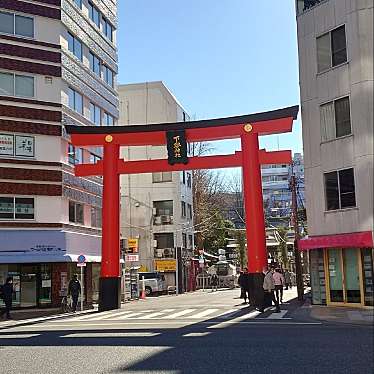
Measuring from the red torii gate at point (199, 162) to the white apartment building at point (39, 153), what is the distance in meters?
3.60

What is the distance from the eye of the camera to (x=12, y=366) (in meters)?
9.77

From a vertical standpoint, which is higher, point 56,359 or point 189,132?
point 189,132

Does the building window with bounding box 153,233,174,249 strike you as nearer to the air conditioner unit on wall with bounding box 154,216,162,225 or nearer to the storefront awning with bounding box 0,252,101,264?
the air conditioner unit on wall with bounding box 154,216,162,225

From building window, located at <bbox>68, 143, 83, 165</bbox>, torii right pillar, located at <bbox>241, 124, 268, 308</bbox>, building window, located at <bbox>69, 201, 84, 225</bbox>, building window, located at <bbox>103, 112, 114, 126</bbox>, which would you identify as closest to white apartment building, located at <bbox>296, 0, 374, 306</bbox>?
torii right pillar, located at <bbox>241, 124, 268, 308</bbox>

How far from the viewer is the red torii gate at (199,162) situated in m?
26.6

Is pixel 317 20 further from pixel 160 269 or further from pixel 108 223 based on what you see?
pixel 160 269

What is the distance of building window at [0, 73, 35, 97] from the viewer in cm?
3123

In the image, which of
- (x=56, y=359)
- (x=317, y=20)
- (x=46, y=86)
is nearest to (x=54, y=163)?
(x=46, y=86)

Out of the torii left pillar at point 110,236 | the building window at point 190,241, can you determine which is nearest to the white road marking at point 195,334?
the torii left pillar at point 110,236

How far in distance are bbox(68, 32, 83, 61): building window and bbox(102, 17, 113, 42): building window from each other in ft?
18.5

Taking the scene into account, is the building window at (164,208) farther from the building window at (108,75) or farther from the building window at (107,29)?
the building window at (107,29)

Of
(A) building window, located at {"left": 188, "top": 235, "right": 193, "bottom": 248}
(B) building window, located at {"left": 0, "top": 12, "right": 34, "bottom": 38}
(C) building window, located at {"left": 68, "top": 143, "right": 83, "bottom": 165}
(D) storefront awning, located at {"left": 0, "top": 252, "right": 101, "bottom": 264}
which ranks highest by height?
(B) building window, located at {"left": 0, "top": 12, "right": 34, "bottom": 38}

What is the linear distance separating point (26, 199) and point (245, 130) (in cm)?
1276

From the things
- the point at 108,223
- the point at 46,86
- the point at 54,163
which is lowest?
the point at 108,223
